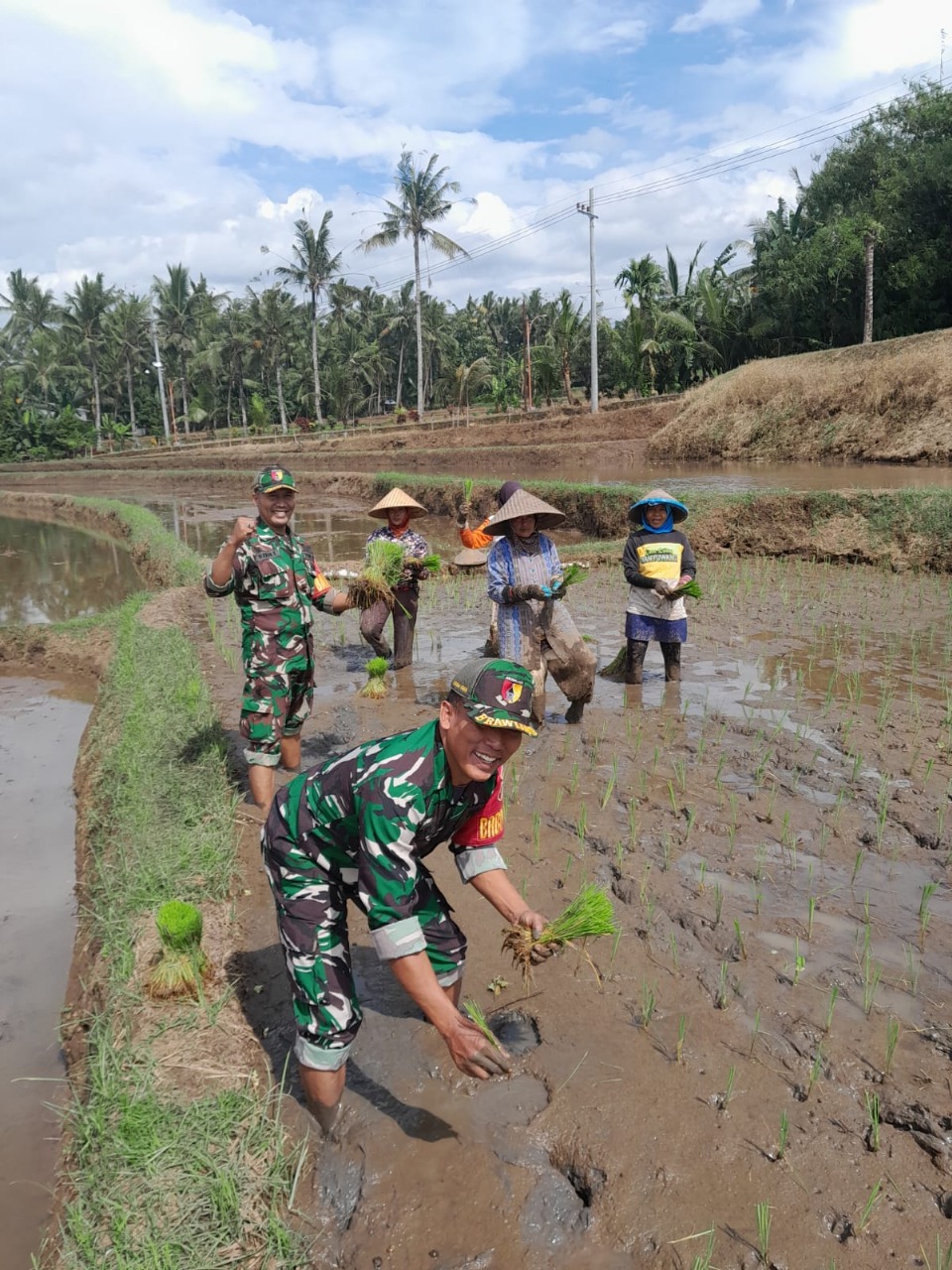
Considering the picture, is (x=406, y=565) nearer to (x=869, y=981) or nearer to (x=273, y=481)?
(x=273, y=481)

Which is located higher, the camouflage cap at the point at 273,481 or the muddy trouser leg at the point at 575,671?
the camouflage cap at the point at 273,481

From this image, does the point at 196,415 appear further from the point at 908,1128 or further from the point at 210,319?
the point at 908,1128

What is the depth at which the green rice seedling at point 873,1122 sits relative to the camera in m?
2.19

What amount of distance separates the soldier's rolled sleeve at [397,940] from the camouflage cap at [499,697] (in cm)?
51

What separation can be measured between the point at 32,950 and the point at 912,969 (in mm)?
3738

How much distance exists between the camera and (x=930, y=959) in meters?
2.99

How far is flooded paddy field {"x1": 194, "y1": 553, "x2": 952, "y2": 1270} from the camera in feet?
6.79

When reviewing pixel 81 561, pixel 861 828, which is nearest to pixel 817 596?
pixel 861 828

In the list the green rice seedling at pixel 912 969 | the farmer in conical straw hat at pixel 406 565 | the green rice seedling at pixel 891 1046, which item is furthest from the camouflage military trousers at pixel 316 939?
the farmer in conical straw hat at pixel 406 565

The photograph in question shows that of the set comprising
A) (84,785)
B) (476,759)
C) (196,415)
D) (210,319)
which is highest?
(210,319)

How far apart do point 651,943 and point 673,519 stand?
12.0ft

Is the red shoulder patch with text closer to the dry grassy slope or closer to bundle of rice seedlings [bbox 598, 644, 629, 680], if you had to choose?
bundle of rice seedlings [bbox 598, 644, 629, 680]

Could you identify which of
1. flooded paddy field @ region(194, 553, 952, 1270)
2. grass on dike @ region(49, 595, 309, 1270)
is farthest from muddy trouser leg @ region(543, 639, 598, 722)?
grass on dike @ region(49, 595, 309, 1270)

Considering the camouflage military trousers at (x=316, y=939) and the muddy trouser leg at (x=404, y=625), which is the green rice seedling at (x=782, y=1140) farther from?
the muddy trouser leg at (x=404, y=625)
